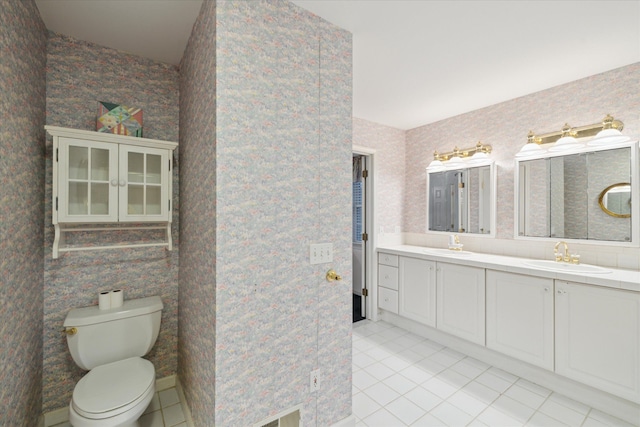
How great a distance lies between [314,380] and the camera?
157 centimetres

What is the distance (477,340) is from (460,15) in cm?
253

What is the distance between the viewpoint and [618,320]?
1.79 m

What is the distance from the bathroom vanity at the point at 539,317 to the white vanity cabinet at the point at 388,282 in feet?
0.57

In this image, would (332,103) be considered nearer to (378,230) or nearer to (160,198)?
(160,198)

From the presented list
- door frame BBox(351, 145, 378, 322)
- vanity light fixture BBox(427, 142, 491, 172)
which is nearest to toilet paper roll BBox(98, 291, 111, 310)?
door frame BBox(351, 145, 378, 322)

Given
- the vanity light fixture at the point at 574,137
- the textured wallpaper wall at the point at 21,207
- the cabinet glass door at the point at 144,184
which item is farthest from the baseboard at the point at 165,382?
the vanity light fixture at the point at 574,137

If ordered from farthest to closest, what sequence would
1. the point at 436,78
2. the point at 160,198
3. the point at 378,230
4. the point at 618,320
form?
the point at 378,230 < the point at 436,78 < the point at 160,198 < the point at 618,320

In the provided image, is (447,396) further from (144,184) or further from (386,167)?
(144,184)

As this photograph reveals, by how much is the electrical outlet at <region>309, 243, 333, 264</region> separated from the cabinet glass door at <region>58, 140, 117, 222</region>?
4.28 ft

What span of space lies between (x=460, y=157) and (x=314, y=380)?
9.22 feet

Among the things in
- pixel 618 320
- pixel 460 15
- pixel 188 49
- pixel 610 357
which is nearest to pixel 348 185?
pixel 460 15

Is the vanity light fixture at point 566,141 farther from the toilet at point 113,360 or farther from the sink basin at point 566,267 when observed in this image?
the toilet at point 113,360

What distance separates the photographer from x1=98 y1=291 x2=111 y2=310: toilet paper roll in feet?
5.96

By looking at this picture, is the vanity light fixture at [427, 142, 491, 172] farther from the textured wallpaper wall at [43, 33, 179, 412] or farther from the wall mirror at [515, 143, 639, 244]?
the textured wallpaper wall at [43, 33, 179, 412]
